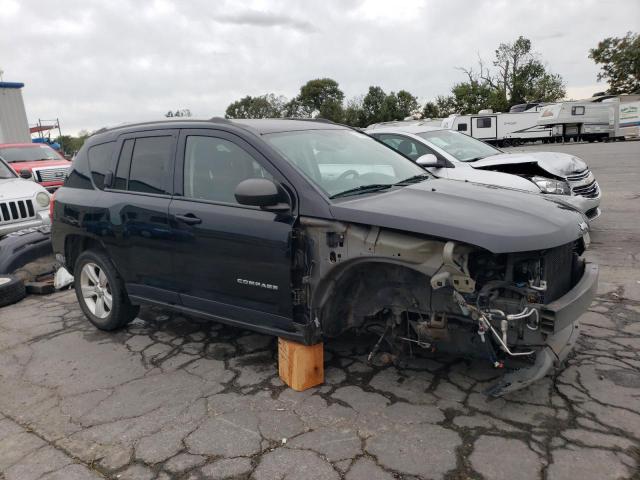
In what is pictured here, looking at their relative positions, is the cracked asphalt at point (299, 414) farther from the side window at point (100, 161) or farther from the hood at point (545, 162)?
→ the hood at point (545, 162)

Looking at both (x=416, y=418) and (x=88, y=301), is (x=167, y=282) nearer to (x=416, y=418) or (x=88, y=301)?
(x=88, y=301)

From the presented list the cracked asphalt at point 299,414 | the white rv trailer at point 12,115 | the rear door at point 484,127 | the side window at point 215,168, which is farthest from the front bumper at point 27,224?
the rear door at point 484,127

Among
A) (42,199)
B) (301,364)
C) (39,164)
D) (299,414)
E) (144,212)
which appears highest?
(39,164)

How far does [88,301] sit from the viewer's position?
191 inches

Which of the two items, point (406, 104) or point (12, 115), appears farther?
point (406, 104)

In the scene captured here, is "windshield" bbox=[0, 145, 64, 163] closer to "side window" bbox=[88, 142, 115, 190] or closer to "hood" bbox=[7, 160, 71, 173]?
"hood" bbox=[7, 160, 71, 173]

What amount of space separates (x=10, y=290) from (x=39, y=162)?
8785 mm

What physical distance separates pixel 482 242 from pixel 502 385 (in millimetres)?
934

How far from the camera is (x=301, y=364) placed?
343cm

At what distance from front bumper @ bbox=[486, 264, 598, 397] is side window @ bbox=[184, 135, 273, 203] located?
195 centimetres

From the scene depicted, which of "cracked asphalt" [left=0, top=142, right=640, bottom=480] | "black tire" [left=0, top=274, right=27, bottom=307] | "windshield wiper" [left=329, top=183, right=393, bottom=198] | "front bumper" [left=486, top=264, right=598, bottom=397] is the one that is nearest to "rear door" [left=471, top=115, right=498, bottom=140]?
"cracked asphalt" [left=0, top=142, right=640, bottom=480]

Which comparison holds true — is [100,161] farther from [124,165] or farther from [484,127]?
[484,127]

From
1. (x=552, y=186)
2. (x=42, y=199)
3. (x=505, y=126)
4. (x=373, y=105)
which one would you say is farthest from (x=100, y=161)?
(x=373, y=105)

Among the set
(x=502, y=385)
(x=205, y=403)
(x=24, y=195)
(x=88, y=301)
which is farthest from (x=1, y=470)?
(x=24, y=195)
